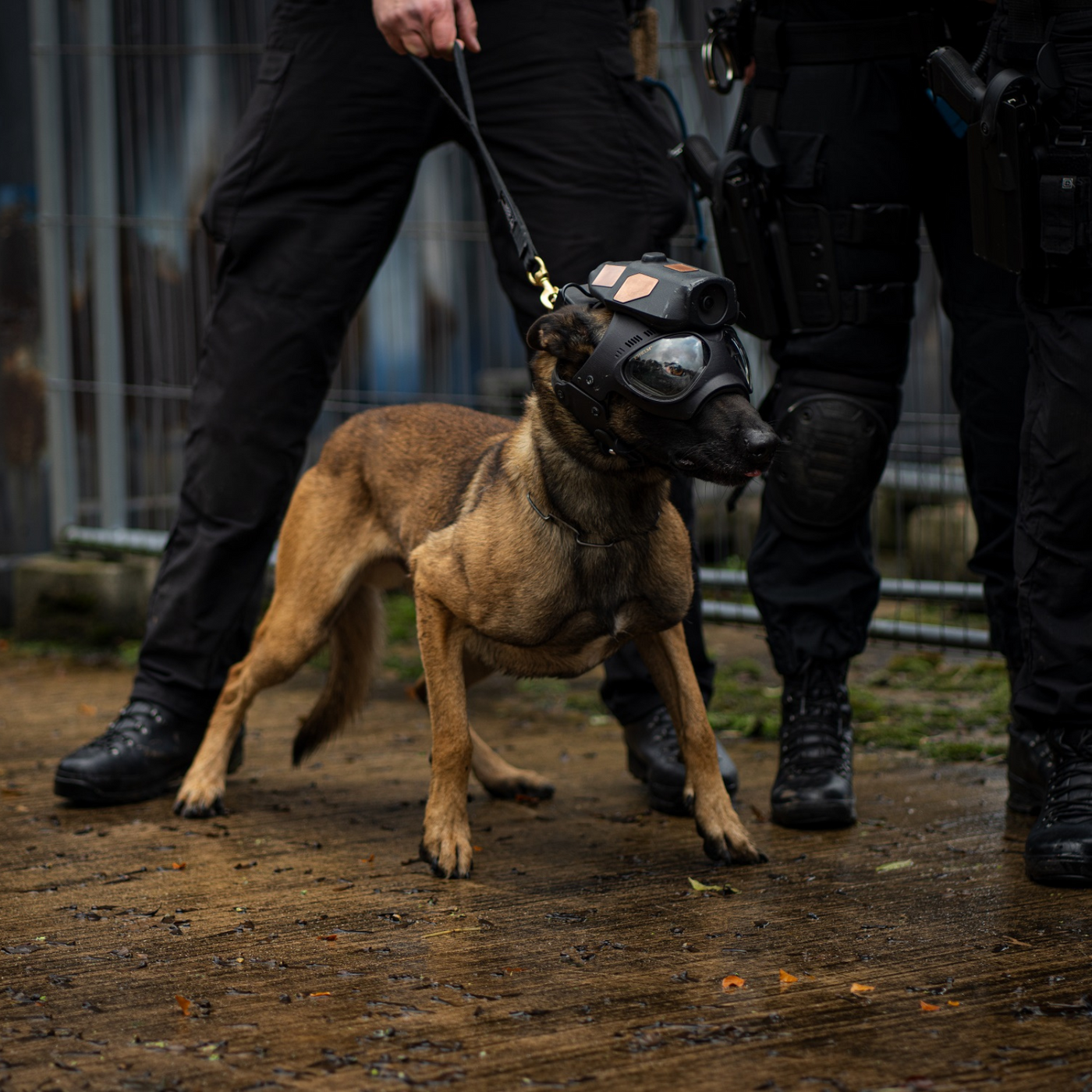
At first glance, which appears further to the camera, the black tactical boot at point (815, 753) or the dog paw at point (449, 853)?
the black tactical boot at point (815, 753)

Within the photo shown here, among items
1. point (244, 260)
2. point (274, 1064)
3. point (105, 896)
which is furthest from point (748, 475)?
point (244, 260)

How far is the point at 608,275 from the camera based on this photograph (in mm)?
2521

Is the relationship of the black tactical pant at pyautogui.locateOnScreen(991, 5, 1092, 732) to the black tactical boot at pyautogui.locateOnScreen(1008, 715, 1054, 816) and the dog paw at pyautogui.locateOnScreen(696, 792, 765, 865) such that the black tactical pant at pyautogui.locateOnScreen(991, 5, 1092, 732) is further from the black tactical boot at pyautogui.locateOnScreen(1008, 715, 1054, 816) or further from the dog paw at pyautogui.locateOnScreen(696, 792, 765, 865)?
the dog paw at pyautogui.locateOnScreen(696, 792, 765, 865)

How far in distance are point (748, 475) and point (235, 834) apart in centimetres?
149

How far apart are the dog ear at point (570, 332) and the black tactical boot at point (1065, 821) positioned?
1.22 metres

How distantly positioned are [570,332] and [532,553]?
1.48 ft

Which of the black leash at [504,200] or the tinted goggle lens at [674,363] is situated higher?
the black leash at [504,200]

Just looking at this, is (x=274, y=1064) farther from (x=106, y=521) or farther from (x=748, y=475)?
(x=106, y=521)

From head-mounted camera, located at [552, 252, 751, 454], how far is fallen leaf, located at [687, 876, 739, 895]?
2.97ft

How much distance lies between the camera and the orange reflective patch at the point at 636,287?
7.95 feet

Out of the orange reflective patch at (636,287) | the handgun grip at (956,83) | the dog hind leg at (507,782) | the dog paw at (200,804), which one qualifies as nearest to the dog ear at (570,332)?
the orange reflective patch at (636,287)

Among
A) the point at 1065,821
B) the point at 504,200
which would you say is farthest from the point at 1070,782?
the point at 504,200

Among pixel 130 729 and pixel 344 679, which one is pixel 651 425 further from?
pixel 130 729

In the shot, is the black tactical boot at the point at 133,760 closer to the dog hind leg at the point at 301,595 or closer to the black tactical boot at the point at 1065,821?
the dog hind leg at the point at 301,595
